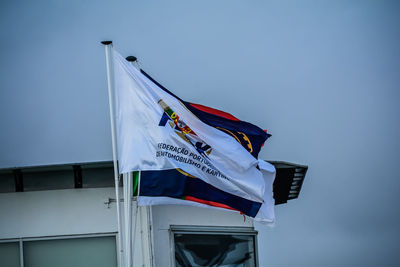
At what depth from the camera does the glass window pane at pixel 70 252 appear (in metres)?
7.60

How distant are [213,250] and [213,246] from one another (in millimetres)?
80

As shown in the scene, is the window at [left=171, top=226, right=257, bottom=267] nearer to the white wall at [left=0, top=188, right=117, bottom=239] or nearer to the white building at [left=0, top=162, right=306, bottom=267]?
the white building at [left=0, top=162, right=306, bottom=267]

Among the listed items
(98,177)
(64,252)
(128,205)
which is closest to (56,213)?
(64,252)

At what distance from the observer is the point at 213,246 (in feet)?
27.0

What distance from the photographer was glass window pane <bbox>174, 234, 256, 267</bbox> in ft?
26.6

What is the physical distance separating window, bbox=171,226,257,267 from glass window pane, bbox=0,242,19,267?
291 cm

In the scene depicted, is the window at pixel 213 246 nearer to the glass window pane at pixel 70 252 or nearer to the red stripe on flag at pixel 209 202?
the glass window pane at pixel 70 252

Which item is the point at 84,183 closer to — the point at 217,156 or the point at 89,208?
the point at 89,208

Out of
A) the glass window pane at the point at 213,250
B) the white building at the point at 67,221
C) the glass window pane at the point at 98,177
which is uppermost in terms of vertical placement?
the glass window pane at the point at 98,177

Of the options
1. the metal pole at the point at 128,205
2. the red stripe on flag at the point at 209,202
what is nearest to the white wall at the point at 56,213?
the metal pole at the point at 128,205

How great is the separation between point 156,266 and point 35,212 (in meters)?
2.45

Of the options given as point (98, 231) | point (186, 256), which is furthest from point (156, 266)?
point (98, 231)

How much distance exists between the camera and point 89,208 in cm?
756

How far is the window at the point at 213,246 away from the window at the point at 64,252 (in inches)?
51.1
